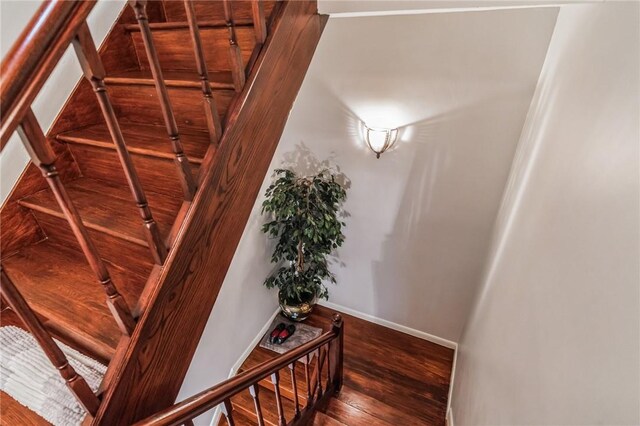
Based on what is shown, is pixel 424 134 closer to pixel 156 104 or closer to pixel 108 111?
pixel 156 104

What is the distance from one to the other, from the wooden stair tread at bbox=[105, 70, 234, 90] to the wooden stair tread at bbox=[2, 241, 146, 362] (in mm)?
776

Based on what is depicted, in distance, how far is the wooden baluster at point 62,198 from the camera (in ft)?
1.79

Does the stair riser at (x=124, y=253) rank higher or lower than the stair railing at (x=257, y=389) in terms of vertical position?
higher

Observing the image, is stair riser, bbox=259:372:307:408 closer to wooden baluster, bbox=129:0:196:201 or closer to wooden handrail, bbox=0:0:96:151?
wooden baluster, bbox=129:0:196:201

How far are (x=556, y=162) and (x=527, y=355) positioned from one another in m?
0.65

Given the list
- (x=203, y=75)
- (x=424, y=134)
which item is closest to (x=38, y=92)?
(x=203, y=75)

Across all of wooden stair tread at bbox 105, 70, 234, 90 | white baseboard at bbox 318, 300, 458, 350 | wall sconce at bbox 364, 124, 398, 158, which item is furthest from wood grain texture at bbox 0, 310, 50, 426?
white baseboard at bbox 318, 300, 458, 350

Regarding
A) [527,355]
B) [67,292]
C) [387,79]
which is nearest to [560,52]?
[387,79]

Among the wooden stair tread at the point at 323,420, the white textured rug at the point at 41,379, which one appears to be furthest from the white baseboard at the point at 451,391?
the white textured rug at the point at 41,379

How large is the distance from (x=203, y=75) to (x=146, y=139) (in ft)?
1.64

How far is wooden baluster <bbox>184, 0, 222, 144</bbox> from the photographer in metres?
0.79

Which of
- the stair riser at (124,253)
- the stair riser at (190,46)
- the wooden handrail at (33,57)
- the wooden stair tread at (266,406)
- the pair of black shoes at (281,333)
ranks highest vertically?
the stair riser at (190,46)

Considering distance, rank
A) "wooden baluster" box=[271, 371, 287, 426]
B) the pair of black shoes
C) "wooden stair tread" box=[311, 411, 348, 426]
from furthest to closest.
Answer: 1. the pair of black shoes
2. "wooden stair tread" box=[311, 411, 348, 426]
3. "wooden baluster" box=[271, 371, 287, 426]

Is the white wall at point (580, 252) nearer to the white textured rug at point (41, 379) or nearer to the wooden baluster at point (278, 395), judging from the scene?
the wooden baluster at point (278, 395)
